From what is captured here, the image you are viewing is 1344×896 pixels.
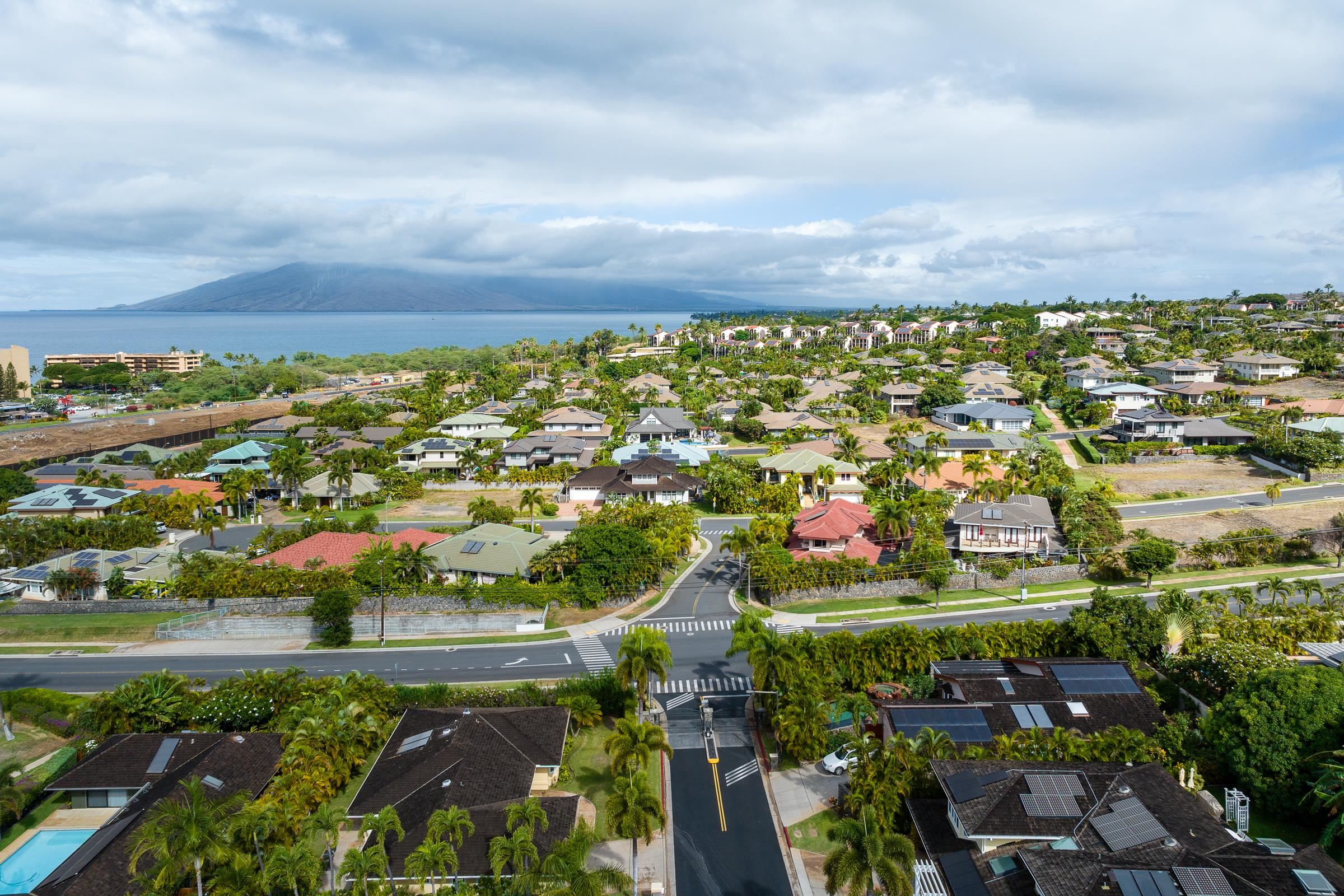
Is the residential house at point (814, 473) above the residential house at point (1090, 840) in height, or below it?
above

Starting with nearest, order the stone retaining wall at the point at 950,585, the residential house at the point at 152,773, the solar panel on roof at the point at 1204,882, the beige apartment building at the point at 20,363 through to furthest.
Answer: the solar panel on roof at the point at 1204,882, the residential house at the point at 152,773, the stone retaining wall at the point at 950,585, the beige apartment building at the point at 20,363

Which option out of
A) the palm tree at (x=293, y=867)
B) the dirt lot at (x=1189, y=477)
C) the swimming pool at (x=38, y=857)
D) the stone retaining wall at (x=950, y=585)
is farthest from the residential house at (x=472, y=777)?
the dirt lot at (x=1189, y=477)

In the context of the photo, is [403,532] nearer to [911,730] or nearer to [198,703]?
[198,703]

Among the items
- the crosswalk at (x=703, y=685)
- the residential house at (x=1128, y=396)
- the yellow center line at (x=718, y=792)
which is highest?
the residential house at (x=1128, y=396)

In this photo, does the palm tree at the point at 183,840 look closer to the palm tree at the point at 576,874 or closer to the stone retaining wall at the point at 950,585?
the palm tree at the point at 576,874

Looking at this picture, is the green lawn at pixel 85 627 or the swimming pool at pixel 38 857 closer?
the swimming pool at pixel 38 857
